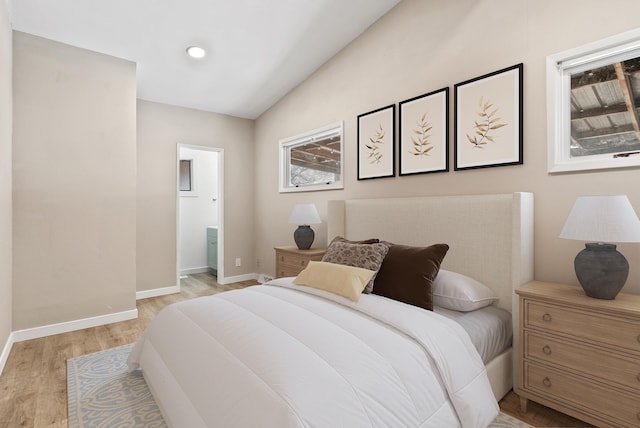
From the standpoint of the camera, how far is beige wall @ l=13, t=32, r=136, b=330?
2973 mm

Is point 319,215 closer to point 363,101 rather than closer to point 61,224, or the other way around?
point 363,101

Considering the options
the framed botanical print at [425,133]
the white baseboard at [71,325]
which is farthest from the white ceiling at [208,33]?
the white baseboard at [71,325]

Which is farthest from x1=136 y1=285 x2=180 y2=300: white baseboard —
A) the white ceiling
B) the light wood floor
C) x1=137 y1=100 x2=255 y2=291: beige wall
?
the white ceiling

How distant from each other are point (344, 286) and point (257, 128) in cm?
381

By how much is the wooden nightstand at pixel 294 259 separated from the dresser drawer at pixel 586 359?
6.71 ft

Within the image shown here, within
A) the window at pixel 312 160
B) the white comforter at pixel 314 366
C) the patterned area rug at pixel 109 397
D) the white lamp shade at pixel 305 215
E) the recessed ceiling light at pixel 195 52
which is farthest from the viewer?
the window at pixel 312 160

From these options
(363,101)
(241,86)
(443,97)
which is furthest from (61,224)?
(443,97)

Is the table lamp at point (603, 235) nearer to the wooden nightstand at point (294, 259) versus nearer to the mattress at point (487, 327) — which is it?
the mattress at point (487, 327)

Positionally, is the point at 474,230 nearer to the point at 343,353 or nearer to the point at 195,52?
the point at 343,353

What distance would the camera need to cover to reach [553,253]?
Answer: 214 cm

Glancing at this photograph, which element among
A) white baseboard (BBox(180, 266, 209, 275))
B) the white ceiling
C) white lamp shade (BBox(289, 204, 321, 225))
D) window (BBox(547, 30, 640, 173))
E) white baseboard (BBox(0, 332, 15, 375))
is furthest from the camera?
white baseboard (BBox(180, 266, 209, 275))

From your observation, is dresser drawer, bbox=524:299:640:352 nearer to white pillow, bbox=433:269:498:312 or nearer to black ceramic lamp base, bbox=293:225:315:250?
white pillow, bbox=433:269:498:312

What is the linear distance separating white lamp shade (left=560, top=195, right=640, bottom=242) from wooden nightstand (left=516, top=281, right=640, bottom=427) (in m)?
0.34

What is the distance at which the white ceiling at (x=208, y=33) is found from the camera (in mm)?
2805
